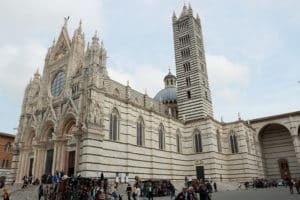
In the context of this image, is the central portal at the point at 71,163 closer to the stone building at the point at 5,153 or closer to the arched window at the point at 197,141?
the arched window at the point at 197,141

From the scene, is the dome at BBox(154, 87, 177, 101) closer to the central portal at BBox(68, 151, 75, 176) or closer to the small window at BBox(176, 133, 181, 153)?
the small window at BBox(176, 133, 181, 153)

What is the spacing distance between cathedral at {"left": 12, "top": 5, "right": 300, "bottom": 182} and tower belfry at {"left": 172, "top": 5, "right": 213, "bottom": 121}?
14 centimetres

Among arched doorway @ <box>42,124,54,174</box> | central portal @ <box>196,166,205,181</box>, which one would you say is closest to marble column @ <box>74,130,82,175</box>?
arched doorway @ <box>42,124,54,174</box>

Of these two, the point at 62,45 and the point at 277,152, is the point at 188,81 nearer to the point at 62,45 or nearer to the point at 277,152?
the point at 62,45

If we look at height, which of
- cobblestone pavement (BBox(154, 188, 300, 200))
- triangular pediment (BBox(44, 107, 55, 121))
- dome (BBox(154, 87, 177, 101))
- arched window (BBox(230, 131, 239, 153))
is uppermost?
dome (BBox(154, 87, 177, 101))

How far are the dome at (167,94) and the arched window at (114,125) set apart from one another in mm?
22775

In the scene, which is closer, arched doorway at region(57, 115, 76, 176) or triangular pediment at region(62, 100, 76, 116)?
arched doorway at region(57, 115, 76, 176)

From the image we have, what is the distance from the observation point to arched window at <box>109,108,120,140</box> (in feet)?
76.6

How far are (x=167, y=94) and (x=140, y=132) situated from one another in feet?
70.9

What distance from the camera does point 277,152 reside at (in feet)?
131

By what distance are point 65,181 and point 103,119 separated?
874 centimetres

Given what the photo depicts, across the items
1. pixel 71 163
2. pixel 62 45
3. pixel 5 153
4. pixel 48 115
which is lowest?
pixel 71 163

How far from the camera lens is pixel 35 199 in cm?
1800

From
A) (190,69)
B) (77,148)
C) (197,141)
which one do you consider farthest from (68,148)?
(190,69)
